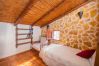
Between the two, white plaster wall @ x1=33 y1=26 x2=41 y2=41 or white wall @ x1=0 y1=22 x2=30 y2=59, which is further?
white plaster wall @ x1=33 y1=26 x2=41 y2=41

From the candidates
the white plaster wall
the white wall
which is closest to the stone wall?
the white plaster wall

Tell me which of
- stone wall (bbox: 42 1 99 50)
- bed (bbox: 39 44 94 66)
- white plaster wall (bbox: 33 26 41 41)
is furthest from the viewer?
white plaster wall (bbox: 33 26 41 41)

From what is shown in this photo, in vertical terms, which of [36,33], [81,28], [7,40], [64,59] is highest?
[81,28]

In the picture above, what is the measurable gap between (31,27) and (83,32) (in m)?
2.68

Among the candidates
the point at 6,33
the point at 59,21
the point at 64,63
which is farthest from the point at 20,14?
the point at 64,63

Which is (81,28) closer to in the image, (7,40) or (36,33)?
(36,33)

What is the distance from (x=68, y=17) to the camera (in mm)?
3508

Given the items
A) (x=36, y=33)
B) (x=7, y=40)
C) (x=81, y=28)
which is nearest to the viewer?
(x=81, y=28)

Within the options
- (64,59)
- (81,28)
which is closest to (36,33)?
(81,28)

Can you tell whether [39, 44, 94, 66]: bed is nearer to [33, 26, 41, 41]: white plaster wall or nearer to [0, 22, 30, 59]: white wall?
[0, 22, 30, 59]: white wall

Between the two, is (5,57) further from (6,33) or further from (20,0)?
(20,0)

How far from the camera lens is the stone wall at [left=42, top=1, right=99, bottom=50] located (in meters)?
2.72

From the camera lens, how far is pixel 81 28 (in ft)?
10.0

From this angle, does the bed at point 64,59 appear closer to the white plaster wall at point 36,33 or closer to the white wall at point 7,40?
the white wall at point 7,40
